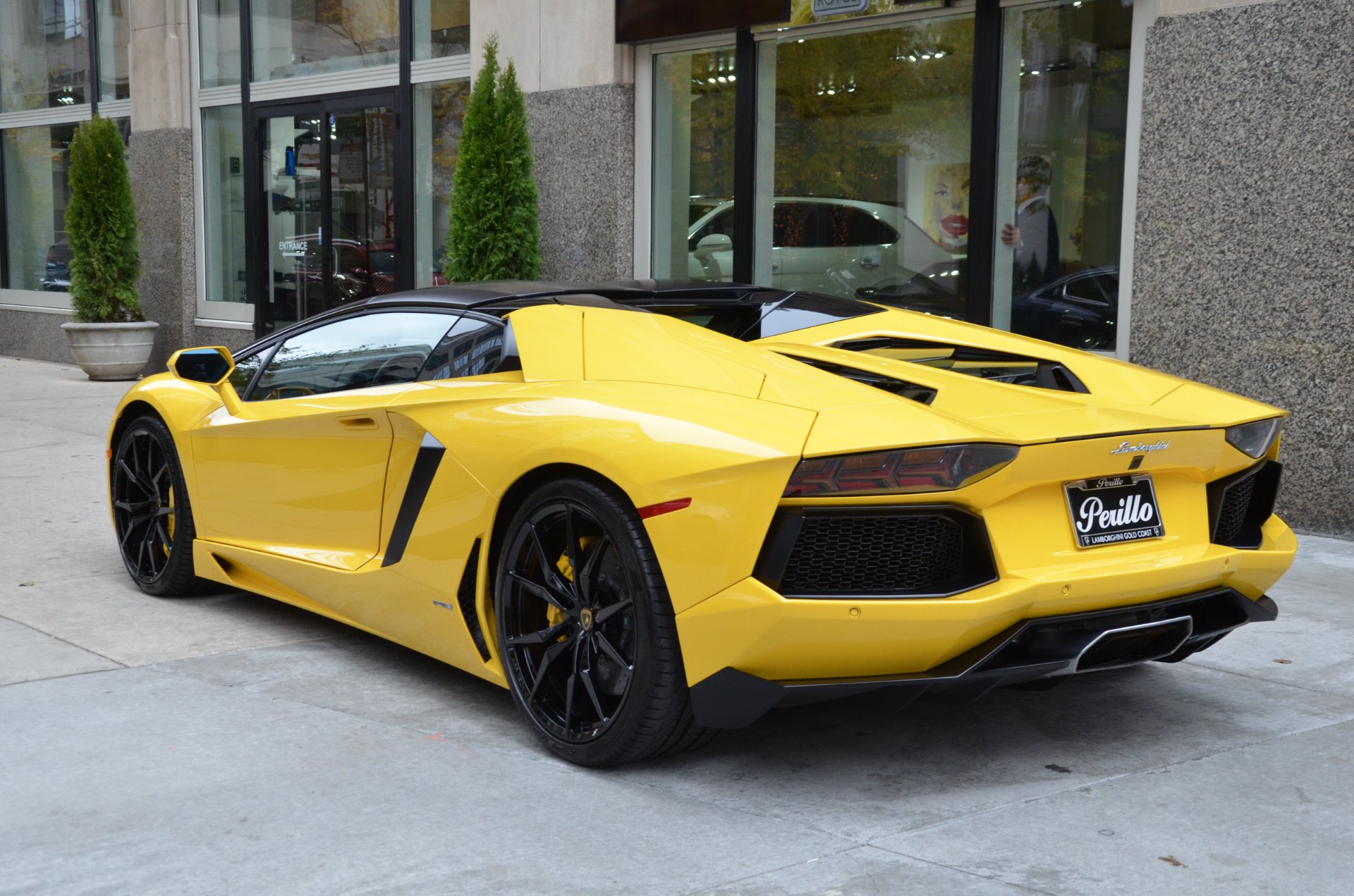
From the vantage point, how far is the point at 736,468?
327 cm

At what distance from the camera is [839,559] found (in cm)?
327

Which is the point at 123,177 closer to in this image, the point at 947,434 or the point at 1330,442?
the point at 1330,442

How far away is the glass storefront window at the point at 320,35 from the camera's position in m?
13.4

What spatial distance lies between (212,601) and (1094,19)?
582cm

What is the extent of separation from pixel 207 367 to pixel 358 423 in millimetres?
1133

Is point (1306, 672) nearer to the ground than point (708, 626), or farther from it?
nearer to the ground

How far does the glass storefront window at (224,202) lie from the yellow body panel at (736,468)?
1153 cm

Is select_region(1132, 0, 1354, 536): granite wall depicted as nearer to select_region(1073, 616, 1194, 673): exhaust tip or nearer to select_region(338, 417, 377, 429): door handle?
select_region(1073, 616, 1194, 673): exhaust tip

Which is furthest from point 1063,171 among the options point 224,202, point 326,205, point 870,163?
point 224,202

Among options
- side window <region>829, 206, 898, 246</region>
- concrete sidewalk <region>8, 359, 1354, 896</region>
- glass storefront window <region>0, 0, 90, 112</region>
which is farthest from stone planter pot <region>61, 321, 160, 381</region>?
concrete sidewalk <region>8, 359, 1354, 896</region>

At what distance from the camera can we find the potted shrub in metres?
15.3

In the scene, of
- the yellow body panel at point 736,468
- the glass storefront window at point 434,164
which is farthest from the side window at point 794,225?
the yellow body panel at point 736,468

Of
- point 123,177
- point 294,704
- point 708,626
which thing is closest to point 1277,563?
point 708,626

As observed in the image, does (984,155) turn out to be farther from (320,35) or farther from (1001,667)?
(320,35)
